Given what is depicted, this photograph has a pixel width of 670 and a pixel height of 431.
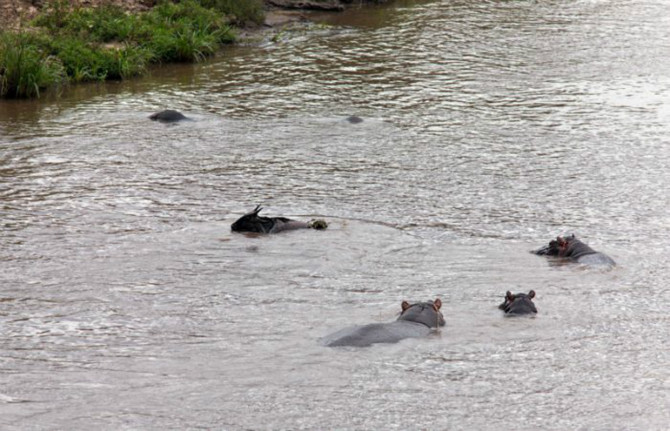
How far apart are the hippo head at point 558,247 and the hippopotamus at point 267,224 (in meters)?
2.32

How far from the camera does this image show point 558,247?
1024 cm

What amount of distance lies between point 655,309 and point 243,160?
6.76 m

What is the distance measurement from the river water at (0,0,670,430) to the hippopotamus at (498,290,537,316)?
0.34 ft

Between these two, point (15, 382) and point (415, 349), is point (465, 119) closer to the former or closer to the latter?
point (415, 349)

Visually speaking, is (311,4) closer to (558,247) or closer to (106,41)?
(106,41)

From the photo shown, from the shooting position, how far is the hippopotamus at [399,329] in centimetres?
806

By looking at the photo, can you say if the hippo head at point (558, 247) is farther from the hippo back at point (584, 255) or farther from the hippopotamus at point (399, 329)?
the hippopotamus at point (399, 329)

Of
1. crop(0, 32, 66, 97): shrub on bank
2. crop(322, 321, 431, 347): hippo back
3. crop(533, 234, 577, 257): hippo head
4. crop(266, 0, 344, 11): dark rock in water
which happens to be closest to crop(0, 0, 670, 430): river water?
crop(322, 321, 431, 347): hippo back

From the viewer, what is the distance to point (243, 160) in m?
14.4

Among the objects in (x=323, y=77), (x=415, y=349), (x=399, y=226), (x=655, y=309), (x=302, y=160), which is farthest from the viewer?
(x=323, y=77)

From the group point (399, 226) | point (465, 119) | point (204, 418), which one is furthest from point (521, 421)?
point (465, 119)

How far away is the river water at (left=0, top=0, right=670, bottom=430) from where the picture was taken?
7.40 meters

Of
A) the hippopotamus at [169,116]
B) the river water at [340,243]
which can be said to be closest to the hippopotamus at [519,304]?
the river water at [340,243]

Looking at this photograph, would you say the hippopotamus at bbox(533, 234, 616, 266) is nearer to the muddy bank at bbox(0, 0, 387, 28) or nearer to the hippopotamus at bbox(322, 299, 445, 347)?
the hippopotamus at bbox(322, 299, 445, 347)
